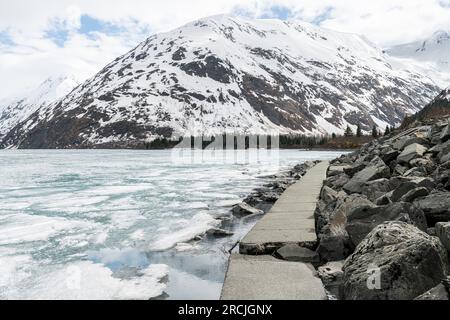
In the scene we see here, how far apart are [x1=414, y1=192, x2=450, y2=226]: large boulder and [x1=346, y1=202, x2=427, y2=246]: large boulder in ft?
1.58

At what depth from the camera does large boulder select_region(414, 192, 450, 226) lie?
29.3 ft

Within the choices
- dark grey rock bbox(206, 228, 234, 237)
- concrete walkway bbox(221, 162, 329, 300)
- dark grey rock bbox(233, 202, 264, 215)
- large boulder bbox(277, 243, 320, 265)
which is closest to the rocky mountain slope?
large boulder bbox(277, 243, 320, 265)

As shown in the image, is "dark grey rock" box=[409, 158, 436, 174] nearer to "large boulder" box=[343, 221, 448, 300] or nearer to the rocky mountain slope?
the rocky mountain slope

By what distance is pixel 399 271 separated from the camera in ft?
20.6

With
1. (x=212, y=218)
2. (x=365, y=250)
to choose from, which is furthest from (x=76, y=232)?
(x=365, y=250)

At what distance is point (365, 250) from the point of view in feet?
23.9

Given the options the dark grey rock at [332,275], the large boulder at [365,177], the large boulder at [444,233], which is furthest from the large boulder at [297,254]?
the large boulder at [365,177]

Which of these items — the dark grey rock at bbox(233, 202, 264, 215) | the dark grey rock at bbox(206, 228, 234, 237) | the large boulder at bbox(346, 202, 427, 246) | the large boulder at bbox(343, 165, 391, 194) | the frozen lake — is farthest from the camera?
the dark grey rock at bbox(233, 202, 264, 215)

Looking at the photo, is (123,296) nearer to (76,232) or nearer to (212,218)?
(76,232)

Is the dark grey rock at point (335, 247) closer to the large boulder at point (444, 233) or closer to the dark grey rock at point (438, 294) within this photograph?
the large boulder at point (444, 233)

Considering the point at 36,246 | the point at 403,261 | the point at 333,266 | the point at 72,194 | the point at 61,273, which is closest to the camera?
the point at 403,261

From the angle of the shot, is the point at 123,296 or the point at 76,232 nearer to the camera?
the point at 123,296

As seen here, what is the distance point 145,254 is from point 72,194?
45.1 ft

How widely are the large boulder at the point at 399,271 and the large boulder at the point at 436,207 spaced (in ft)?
7.41
